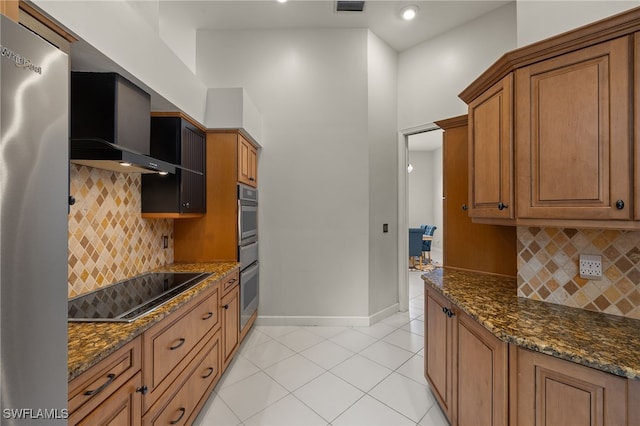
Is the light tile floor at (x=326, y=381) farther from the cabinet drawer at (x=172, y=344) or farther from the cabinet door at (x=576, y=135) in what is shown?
the cabinet door at (x=576, y=135)

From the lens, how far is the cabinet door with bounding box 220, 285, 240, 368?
7.32ft

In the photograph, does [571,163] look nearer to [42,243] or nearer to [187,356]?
[42,243]

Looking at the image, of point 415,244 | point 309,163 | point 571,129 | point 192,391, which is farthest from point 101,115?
point 415,244

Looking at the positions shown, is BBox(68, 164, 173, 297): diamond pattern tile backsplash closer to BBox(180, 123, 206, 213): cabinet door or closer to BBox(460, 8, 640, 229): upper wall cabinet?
BBox(180, 123, 206, 213): cabinet door

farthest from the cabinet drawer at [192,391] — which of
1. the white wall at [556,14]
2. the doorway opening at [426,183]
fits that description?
the doorway opening at [426,183]

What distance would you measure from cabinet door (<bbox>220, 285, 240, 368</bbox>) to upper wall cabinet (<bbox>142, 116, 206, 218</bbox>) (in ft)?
2.63

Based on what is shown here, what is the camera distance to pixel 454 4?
2.90m

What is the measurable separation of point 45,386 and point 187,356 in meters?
1.16

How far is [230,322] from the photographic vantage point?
93.1 inches

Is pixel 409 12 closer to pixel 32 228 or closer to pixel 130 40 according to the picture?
pixel 130 40

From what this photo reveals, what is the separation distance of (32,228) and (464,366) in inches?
72.2

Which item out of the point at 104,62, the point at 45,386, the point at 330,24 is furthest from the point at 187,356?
the point at 330,24

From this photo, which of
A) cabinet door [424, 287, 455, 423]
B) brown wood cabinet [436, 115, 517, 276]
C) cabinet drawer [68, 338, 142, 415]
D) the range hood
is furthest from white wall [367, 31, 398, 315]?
cabinet drawer [68, 338, 142, 415]

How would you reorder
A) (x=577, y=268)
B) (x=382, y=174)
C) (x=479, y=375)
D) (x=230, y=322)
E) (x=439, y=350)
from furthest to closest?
(x=382, y=174) < (x=230, y=322) < (x=439, y=350) < (x=577, y=268) < (x=479, y=375)
